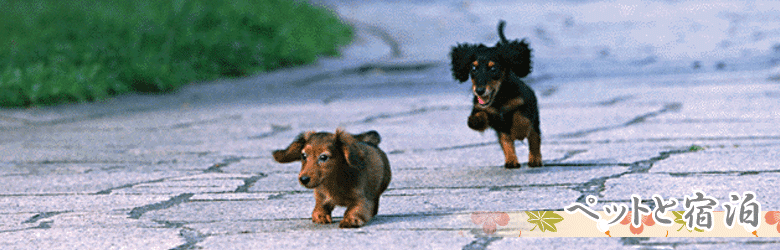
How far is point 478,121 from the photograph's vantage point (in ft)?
13.3

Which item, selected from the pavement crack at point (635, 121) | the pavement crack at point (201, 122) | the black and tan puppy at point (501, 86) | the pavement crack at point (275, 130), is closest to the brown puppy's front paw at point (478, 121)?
the black and tan puppy at point (501, 86)

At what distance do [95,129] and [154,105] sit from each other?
1.64m

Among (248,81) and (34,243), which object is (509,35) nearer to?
(248,81)

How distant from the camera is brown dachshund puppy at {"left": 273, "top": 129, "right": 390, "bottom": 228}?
3.04 m

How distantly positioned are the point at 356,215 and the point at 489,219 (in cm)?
45

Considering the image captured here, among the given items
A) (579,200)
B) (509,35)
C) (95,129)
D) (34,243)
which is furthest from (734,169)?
(509,35)

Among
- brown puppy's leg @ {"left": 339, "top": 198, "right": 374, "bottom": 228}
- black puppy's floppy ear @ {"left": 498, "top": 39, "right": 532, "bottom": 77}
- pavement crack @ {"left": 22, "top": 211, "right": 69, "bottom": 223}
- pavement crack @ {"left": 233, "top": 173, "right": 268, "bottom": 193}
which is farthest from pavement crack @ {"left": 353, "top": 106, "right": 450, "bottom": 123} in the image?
brown puppy's leg @ {"left": 339, "top": 198, "right": 374, "bottom": 228}

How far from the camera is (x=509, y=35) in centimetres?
1477

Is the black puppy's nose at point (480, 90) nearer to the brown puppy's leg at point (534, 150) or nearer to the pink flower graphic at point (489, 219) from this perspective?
the brown puppy's leg at point (534, 150)

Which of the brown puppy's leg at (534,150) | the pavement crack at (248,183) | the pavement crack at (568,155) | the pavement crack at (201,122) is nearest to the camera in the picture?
the pavement crack at (248,183)

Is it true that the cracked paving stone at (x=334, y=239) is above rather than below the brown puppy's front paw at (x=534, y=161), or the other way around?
below

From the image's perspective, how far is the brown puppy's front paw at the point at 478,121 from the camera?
4.06m

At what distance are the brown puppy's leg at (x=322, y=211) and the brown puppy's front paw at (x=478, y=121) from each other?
3.22 ft

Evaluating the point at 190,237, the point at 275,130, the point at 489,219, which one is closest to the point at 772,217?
the point at 489,219
